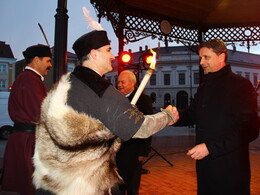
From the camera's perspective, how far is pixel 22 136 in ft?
9.45

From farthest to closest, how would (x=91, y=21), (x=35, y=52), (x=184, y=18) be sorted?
(x=184, y=18), (x=35, y=52), (x=91, y=21)

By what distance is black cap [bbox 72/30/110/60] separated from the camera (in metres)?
1.95

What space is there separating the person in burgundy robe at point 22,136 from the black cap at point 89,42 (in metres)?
1.21

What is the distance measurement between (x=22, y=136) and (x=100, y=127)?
1616mm

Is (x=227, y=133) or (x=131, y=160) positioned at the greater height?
(x=227, y=133)

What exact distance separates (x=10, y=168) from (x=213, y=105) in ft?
8.04

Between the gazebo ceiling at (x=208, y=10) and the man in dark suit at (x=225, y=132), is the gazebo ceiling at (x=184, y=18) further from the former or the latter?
the man in dark suit at (x=225, y=132)

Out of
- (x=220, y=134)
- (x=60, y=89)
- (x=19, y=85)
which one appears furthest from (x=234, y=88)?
(x=19, y=85)

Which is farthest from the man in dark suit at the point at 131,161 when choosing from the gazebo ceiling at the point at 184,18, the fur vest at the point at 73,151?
the gazebo ceiling at the point at 184,18

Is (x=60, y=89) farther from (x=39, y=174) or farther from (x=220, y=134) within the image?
(x=220, y=134)

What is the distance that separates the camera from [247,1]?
6125mm

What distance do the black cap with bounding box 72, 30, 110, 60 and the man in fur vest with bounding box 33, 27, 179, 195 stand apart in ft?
0.75

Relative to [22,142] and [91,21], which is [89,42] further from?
[22,142]

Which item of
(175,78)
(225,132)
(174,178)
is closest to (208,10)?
(174,178)
